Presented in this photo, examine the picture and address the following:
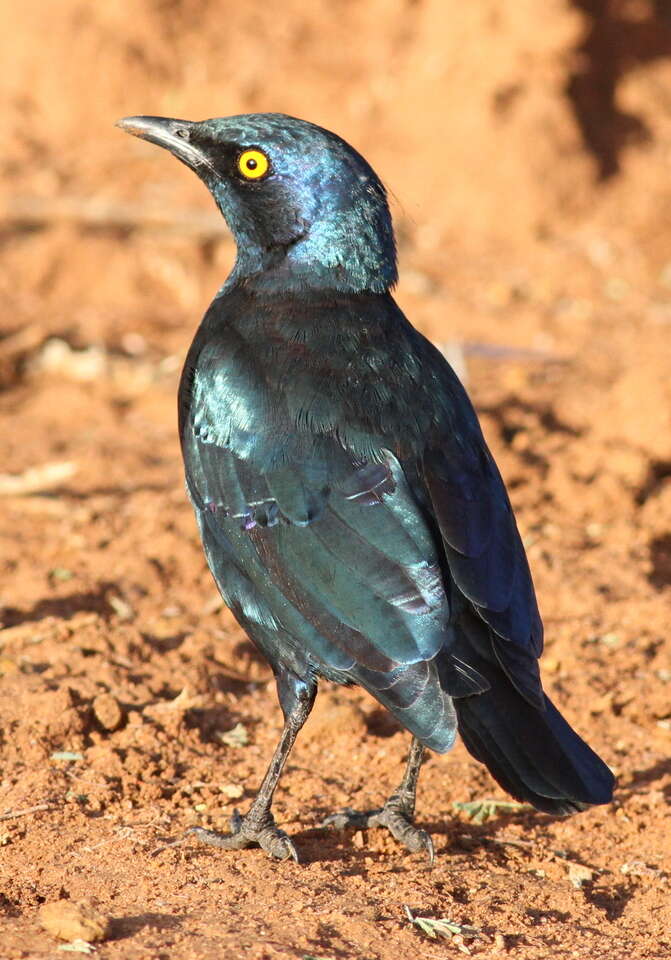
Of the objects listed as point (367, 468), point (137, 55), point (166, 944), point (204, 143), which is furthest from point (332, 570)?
point (137, 55)

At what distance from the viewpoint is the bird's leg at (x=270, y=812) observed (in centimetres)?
425

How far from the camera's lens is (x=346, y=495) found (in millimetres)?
4094

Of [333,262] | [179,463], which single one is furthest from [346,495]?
[179,463]

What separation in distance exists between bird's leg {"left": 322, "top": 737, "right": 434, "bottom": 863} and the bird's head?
1691mm

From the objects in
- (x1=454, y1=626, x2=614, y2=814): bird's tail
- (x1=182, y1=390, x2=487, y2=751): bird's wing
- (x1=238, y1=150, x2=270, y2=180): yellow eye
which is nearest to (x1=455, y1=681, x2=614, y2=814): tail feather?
(x1=454, y1=626, x2=614, y2=814): bird's tail

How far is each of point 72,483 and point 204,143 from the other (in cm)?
284

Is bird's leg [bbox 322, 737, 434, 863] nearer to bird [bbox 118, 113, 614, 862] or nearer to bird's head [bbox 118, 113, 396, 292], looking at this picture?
bird [bbox 118, 113, 614, 862]

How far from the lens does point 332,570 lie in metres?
4.02

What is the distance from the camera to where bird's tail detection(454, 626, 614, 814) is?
3.94m

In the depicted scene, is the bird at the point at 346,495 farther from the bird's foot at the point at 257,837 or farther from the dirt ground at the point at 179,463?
the dirt ground at the point at 179,463

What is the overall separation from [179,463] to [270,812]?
11.6ft

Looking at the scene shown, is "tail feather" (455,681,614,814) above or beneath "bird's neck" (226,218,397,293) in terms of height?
beneath

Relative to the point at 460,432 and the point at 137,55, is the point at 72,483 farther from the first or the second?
the point at 137,55

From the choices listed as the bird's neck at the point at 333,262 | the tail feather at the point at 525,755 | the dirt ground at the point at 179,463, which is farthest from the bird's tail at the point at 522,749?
the bird's neck at the point at 333,262
